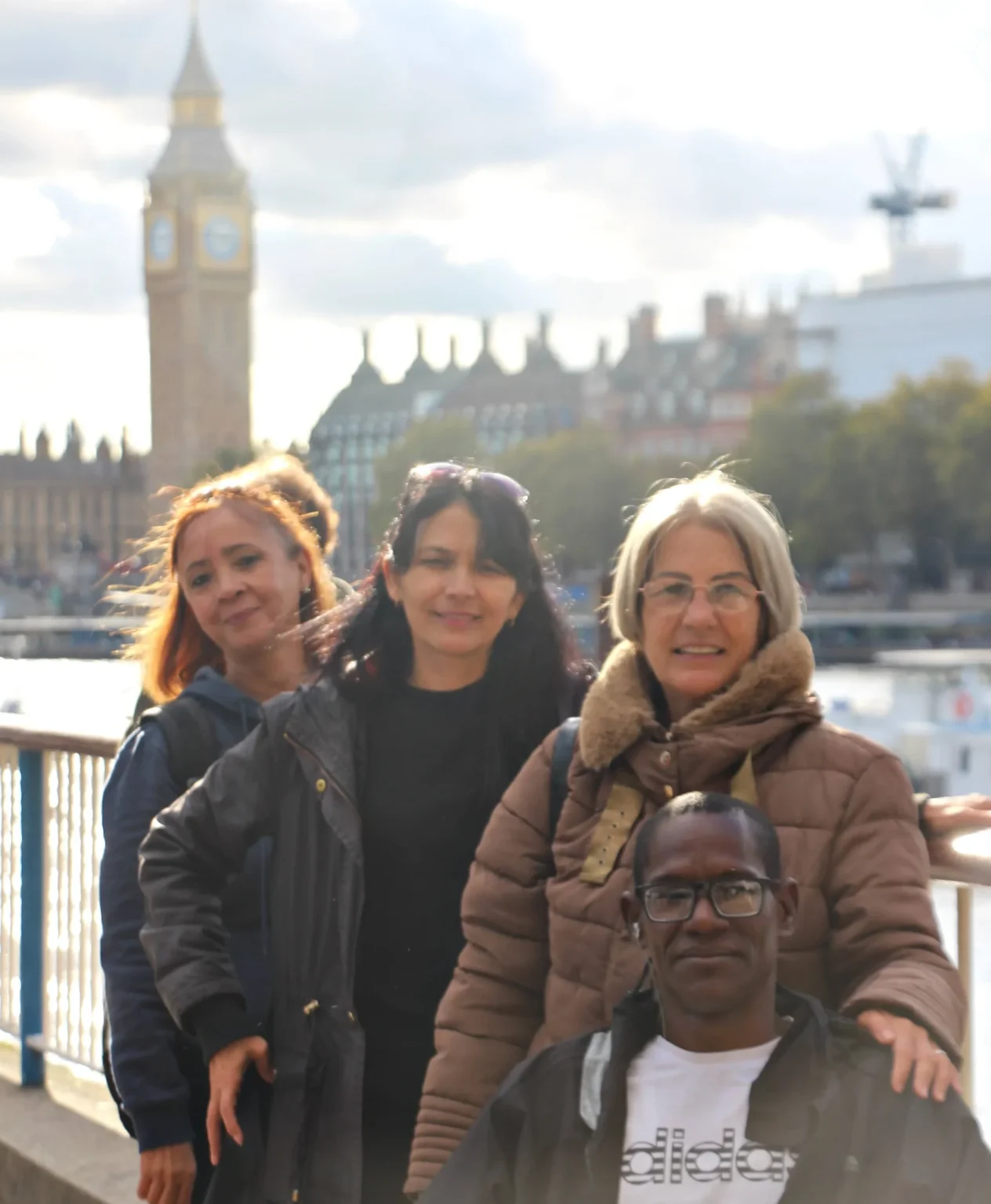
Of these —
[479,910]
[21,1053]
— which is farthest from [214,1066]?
[21,1053]

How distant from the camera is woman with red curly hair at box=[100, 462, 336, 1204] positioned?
2775mm

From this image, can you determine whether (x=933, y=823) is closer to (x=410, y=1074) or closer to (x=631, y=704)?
(x=631, y=704)

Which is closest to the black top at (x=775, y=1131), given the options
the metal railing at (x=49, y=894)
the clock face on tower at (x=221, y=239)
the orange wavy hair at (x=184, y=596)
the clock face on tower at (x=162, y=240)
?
the orange wavy hair at (x=184, y=596)

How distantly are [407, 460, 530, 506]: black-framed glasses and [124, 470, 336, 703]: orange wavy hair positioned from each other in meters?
0.41

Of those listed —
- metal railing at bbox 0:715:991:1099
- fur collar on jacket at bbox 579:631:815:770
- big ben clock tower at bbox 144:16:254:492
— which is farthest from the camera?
big ben clock tower at bbox 144:16:254:492

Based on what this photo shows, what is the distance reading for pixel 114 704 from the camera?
35.3 metres

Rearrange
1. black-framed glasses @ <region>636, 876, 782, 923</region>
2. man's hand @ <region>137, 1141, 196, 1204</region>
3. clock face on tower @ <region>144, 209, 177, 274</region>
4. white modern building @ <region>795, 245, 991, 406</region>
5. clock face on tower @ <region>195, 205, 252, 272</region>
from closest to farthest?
black-framed glasses @ <region>636, 876, 782, 923</region>
man's hand @ <region>137, 1141, 196, 1204</region>
white modern building @ <region>795, 245, 991, 406</region>
clock face on tower @ <region>195, 205, 252, 272</region>
clock face on tower @ <region>144, 209, 177, 274</region>

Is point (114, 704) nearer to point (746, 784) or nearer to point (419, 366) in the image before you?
point (746, 784)

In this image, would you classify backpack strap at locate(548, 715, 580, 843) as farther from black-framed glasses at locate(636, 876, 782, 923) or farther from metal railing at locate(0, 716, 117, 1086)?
metal railing at locate(0, 716, 117, 1086)

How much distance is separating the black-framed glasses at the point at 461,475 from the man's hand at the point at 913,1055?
0.98 metres

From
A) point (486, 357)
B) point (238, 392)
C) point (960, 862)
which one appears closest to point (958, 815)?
point (960, 862)

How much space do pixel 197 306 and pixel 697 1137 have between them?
4194 inches

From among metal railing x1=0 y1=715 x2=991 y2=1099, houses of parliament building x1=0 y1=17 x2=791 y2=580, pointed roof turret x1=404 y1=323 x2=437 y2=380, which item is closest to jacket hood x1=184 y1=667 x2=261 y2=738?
metal railing x1=0 y1=715 x2=991 y2=1099

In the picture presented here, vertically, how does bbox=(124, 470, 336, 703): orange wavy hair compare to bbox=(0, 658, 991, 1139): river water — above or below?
above
